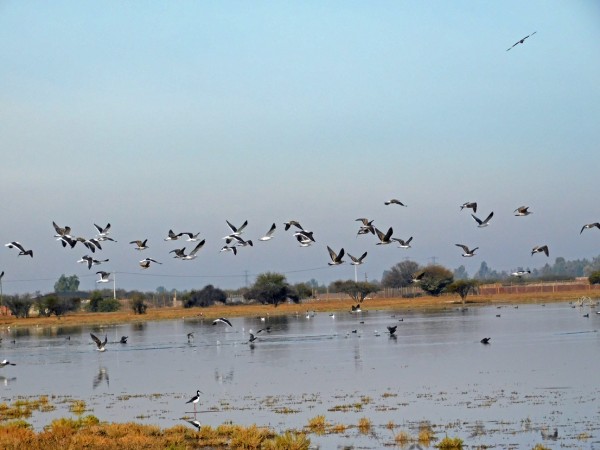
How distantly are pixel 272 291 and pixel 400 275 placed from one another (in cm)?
4438

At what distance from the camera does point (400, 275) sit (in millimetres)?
161875

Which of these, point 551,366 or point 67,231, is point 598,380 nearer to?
point 551,366

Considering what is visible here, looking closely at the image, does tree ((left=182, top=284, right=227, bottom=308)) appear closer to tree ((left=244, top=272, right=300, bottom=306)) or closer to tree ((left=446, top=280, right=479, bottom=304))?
tree ((left=244, top=272, right=300, bottom=306))

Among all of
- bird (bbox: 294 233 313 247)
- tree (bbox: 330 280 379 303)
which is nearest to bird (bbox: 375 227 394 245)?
bird (bbox: 294 233 313 247)

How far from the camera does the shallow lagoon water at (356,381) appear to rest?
77.6 feet

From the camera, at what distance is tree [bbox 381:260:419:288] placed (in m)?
158

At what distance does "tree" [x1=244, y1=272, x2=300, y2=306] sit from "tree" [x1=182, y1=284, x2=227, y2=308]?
467 cm

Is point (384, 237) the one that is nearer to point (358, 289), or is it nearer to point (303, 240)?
point (303, 240)

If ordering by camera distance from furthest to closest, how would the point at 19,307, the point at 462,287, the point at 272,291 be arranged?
the point at 272,291, the point at 19,307, the point at 462,287

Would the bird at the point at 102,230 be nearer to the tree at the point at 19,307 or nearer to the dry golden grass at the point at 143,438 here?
the dry golden grass at the point at 143,438

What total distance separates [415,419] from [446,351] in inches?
766

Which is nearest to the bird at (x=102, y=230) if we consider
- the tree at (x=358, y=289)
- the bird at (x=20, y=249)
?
the bird at (x=20, y=249)

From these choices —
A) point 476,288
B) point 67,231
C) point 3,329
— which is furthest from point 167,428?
point 476,288

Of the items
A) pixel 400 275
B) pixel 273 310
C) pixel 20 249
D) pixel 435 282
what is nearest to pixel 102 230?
pixel 20 249
